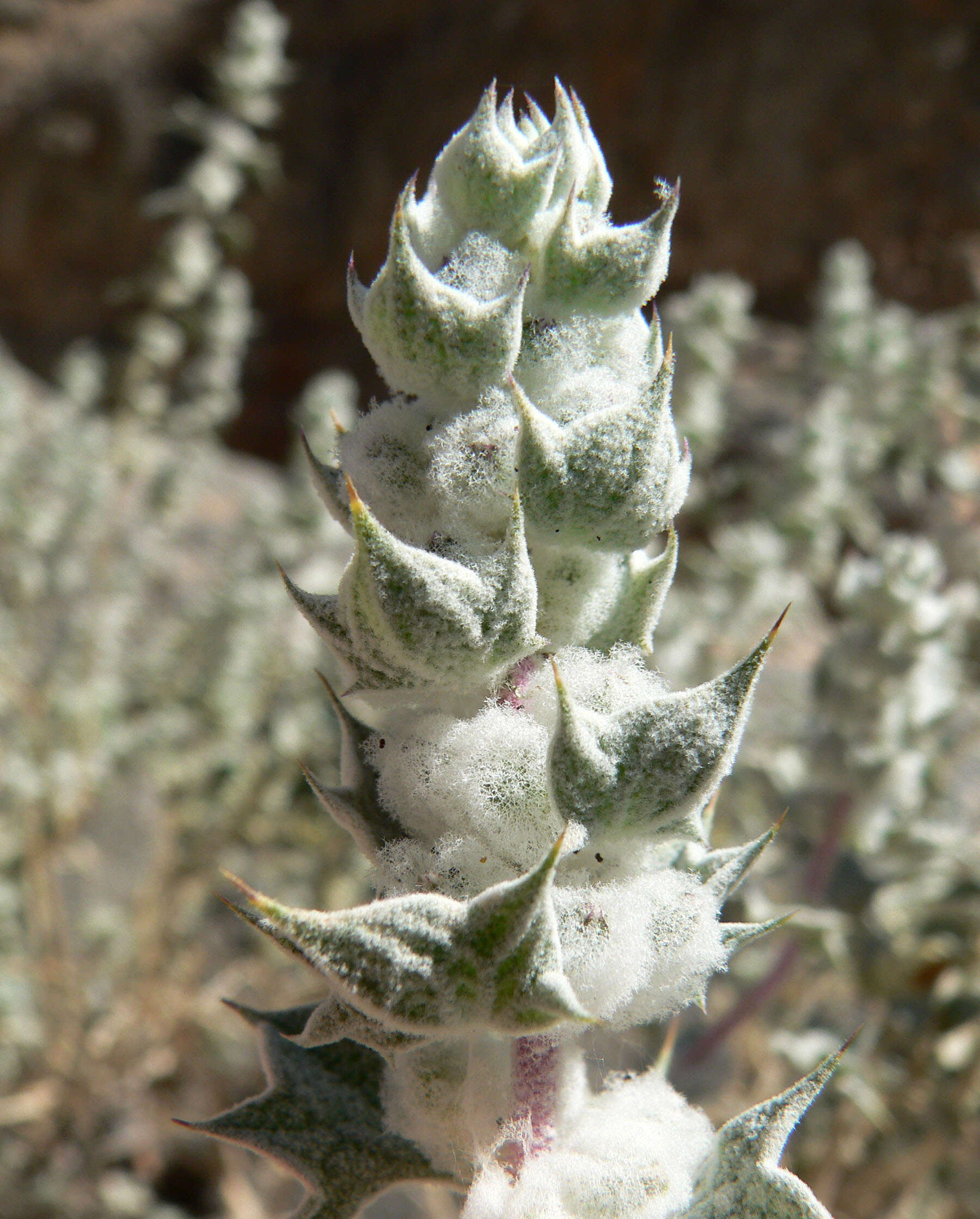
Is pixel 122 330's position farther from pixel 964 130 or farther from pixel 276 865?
pixel 964 130

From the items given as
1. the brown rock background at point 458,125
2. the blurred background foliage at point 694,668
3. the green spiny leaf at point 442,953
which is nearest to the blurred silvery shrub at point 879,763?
the blurred background foliage at point 694,668

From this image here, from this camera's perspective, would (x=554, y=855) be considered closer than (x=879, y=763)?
Yes

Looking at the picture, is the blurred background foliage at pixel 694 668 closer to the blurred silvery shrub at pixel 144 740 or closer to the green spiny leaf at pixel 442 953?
the blurred silvery shrub at pixel 144 740

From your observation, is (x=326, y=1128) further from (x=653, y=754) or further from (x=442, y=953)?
(x=653, y=754)

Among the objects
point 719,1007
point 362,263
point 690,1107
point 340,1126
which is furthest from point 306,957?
point 362,263

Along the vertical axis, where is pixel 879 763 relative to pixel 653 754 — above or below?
below

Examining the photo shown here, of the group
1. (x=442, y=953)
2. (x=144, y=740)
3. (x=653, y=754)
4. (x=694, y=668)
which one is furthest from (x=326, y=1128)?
(x=144, y=740)

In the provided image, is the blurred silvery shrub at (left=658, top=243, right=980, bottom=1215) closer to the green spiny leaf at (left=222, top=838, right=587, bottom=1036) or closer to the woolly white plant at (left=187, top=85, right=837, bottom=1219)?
the woolly white plant at (left=187, top=85, right=837, bottom=1219)

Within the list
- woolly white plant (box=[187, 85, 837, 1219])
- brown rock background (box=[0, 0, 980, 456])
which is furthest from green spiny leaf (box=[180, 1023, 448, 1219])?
brown rock background (box=[0, 0, 980, 456])
